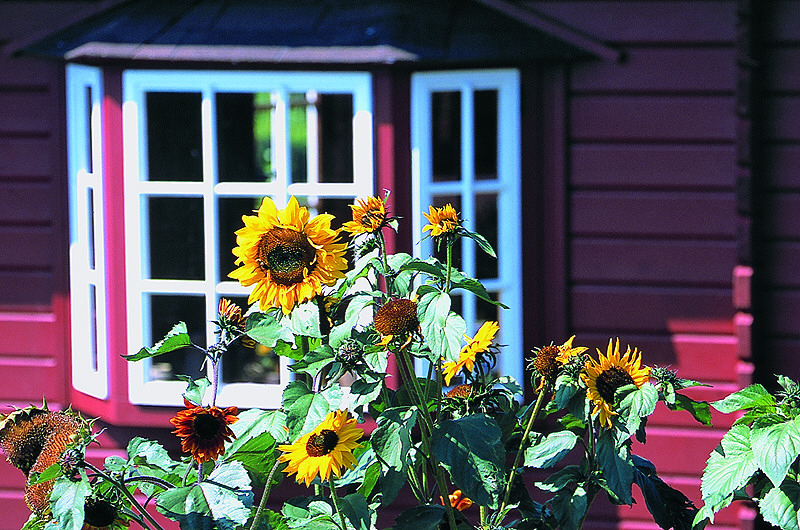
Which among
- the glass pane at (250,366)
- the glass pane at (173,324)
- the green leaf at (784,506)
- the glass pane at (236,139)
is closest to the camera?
the green leaf at (784,506)

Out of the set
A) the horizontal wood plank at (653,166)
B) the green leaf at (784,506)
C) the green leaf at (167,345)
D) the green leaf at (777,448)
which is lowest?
the green leaf at (784,506)

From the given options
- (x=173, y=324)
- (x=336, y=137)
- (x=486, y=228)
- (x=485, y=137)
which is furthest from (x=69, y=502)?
(x=485, y=137)

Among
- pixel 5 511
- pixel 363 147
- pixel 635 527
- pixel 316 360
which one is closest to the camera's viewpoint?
pixel 316 360

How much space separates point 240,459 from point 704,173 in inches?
95.6

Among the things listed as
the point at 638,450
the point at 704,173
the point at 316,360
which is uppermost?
the point at 704,173

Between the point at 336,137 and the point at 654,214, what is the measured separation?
14.1ft

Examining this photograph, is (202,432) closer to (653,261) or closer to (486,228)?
(653,261)

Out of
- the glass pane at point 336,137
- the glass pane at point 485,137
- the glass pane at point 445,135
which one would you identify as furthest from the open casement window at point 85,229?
the glass pane at point 445,135

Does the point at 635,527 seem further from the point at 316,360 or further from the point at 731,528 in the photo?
the point at 316,360

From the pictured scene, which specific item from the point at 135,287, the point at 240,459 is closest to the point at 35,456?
the point at 240,459

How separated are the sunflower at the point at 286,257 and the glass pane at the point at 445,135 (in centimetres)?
645

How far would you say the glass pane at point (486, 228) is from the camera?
682 cm

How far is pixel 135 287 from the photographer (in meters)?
3.99

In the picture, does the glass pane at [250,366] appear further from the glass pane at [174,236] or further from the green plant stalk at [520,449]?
the green plant stalk at [520,449]
